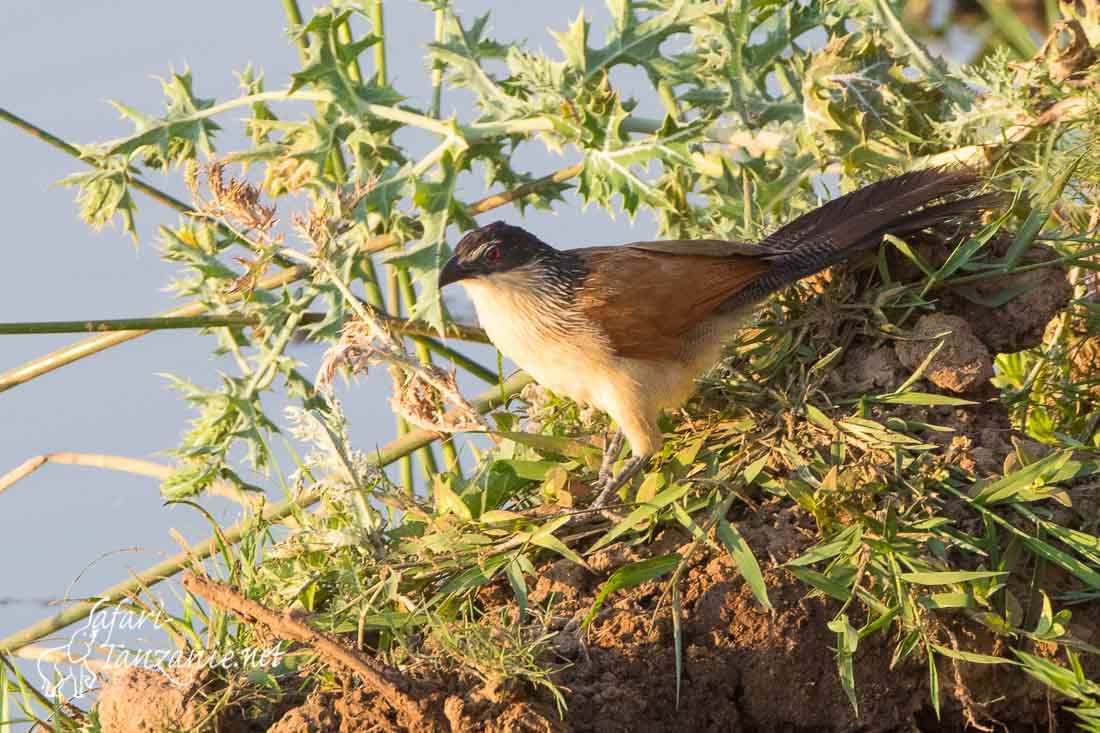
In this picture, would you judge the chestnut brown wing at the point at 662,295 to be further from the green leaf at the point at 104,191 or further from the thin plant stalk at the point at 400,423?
the green leaf at the point at 104,191

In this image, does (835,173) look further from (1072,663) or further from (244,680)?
(244,680)

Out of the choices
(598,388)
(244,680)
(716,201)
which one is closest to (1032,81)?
(716,201)

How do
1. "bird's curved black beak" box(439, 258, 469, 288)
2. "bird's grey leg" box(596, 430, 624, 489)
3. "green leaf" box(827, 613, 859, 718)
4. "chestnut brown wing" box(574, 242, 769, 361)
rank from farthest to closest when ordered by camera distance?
"bird's curved black beak" box(439, 258, 469, 288) < "chestnut brown wing" box(574, 242, 769, 361) < "bird's grey leg" box(596, 430, 624, 489) < "green leaf" box(827, 613, 859, 718)


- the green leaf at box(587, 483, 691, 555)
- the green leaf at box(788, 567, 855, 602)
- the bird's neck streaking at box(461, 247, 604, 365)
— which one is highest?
the bird's neck streaking at box(461, 247, 604, 365)

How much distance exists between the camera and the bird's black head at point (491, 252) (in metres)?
3.69

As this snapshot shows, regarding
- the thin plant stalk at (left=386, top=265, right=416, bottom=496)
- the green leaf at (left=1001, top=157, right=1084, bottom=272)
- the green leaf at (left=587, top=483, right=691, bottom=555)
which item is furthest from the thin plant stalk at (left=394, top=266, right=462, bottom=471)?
the green leaf at (left=1001, top=157, right=1084, bottom=272)

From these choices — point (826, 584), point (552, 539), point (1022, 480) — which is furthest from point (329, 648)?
point (1022, 480)

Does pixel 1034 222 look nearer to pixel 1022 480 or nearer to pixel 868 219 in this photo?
pixel 868 219

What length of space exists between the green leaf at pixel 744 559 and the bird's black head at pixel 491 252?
113 cm

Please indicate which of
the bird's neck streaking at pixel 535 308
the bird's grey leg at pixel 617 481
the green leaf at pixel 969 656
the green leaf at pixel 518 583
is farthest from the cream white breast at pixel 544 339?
the green leaf at pixel 969 656

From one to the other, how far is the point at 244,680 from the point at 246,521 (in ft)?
2.28

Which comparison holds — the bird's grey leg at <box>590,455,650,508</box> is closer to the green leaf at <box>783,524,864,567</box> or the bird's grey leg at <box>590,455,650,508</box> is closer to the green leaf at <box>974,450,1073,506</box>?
the green leaf at <box>783,524,864,567</box>

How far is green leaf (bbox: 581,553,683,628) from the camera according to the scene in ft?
9.13

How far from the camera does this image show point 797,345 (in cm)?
342
